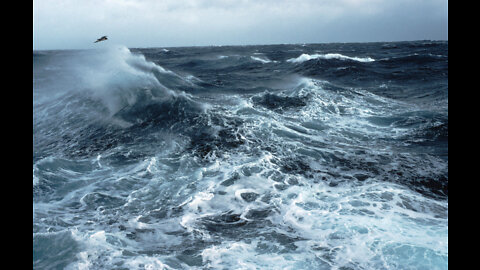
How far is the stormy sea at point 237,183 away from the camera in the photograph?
399 cm

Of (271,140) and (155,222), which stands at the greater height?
(271,140)

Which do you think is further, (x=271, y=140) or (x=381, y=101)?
(x=381, y=101)

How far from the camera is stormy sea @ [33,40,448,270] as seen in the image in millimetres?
3994

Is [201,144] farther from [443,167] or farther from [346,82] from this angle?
[346,82]

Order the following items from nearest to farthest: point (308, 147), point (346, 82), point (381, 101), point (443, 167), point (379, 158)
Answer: point (443, 167)
point (379, 158)
point (308, 147)
point (381, 101)
point (346, 82)

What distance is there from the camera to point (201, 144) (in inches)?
321

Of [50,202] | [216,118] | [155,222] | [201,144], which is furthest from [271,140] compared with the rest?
[50,202]

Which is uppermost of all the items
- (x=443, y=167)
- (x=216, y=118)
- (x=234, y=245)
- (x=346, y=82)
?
(x=346, y=82)

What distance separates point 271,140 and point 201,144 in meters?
1.75

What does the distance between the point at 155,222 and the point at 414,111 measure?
9.88 metres

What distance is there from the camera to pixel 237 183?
238 inches

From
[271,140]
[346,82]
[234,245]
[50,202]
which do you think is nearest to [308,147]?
[271,140]
